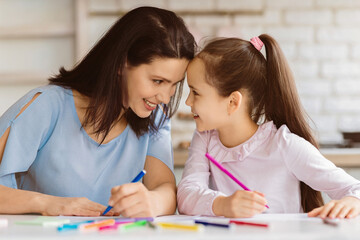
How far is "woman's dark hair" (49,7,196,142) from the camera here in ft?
4.63

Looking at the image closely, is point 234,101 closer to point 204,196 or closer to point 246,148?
point 246,148

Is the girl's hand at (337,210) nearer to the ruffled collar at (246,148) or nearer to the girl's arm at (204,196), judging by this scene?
the girl's arm at (204,196)

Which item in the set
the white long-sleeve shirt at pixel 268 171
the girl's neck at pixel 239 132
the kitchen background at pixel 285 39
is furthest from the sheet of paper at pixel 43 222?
the kitchen background at pixel 285 39

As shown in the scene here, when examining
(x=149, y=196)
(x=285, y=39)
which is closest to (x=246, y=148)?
(x=149, y=196)

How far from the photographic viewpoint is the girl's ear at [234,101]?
1473mm

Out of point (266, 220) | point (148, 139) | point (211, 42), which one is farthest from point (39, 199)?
point (211, 42)

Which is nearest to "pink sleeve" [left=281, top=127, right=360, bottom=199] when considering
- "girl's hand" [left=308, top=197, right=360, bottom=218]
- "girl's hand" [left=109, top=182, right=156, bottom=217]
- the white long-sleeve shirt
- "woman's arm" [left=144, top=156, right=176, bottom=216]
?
the white long-sleeve shirt

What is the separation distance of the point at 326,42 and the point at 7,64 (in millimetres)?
1896

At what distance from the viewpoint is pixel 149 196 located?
1198 mm

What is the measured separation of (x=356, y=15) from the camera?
2916mm

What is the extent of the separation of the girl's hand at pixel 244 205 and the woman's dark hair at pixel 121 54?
48cm

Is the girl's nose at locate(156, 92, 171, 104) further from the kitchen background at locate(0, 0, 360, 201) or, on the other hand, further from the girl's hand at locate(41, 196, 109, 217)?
the kitchen background at locate(0, 0, 360, 201)

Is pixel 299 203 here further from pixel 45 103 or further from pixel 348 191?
pixel 45 103

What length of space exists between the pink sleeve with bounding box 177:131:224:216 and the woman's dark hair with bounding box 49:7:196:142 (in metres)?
0.18
